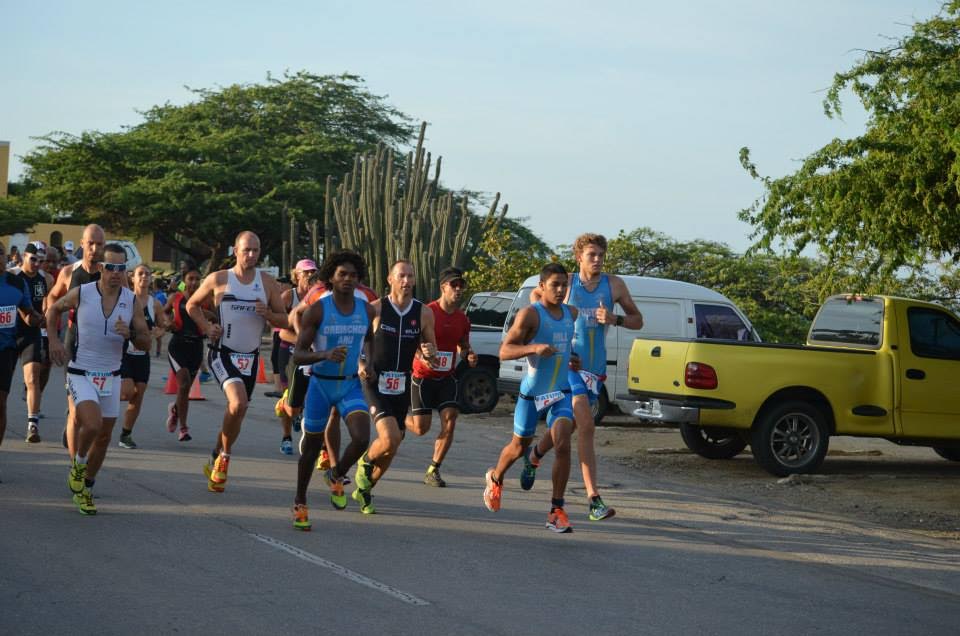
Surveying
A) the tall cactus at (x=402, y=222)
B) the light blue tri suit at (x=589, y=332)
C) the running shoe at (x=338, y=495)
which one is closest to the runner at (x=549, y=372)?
the light blue tri suit at (x=589, y=332)

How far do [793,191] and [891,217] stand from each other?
4.21 ft

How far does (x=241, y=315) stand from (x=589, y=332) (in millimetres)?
2753

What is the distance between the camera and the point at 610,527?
960 centimetres

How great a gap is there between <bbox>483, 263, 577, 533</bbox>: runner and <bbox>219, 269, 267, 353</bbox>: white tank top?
2.13 meters

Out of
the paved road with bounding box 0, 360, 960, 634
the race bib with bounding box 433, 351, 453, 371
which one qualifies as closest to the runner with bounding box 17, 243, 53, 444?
the paved road with bounding box 0, 360, 960, 634

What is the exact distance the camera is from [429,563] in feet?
25.6

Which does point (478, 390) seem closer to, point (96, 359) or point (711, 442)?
A: point (711, 442)

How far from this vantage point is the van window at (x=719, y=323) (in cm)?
1728

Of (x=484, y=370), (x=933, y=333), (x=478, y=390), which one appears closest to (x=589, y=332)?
(x=933, y=333)

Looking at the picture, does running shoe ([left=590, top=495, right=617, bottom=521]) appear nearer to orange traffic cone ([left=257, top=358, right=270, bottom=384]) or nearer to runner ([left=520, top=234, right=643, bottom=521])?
runner ([left=520, top=234, right=643, bottom=521])

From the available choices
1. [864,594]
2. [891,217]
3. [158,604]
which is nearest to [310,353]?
[158,604]

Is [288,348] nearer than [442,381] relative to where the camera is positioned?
No

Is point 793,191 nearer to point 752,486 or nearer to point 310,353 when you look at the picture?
point 752,486

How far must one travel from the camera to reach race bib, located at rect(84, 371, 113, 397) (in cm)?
904
